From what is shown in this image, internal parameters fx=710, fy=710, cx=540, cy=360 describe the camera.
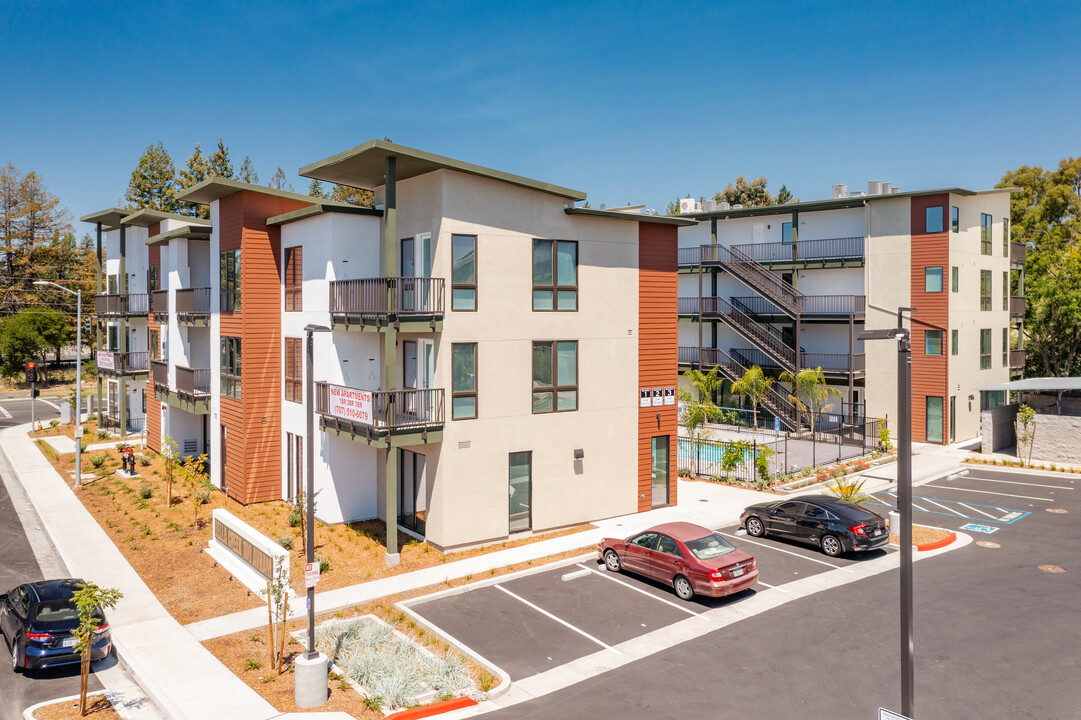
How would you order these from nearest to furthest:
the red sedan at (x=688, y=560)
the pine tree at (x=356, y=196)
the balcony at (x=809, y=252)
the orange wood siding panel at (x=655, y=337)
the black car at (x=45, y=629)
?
1. the black car at (x=45, y=629)
2. the red sedan at (x=688, y=560)
3. the orange wood siding panel at (x=655, y=337)
4. the balcony at (x=809, y=252)
5. the pine tree at (x=356, y=196)

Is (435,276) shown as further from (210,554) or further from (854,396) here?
(854,396)

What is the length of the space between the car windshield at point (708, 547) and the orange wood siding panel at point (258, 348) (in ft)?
51.1

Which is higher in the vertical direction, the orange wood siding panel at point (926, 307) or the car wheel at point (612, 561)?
the orange wood siding panel at point (926, 307)

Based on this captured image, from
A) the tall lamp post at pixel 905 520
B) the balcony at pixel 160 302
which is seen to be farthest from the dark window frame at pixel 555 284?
the balcony at pixel 160 302

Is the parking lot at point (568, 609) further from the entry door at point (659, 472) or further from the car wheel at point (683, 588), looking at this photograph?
the entry door at point (659, 472)

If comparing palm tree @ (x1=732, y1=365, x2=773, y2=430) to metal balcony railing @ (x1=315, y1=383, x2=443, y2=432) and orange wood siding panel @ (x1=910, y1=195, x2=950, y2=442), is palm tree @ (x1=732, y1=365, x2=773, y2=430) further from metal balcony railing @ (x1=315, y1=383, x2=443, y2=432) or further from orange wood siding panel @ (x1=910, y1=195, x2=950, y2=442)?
metal balcony railing @ (x1=315, y1=383, x2=443, y2=432)

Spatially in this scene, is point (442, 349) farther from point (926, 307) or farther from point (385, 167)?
point (926, 307)

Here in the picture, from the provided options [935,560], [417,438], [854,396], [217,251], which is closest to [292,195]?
[217,251]

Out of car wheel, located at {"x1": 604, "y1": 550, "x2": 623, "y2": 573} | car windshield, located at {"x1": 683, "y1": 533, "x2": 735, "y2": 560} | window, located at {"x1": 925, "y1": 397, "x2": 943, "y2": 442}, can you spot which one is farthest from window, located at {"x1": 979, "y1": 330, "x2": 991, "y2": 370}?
car wheel, located at {"x1": 604, "y1": 550, "x2": 623, "y2": 573}

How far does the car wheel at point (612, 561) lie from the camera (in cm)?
1841

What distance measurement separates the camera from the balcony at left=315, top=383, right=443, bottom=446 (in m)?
19.1

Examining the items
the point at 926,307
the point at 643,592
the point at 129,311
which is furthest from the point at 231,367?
the point at 926,307

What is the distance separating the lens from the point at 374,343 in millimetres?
22359

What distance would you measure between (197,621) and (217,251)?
15.4 m
